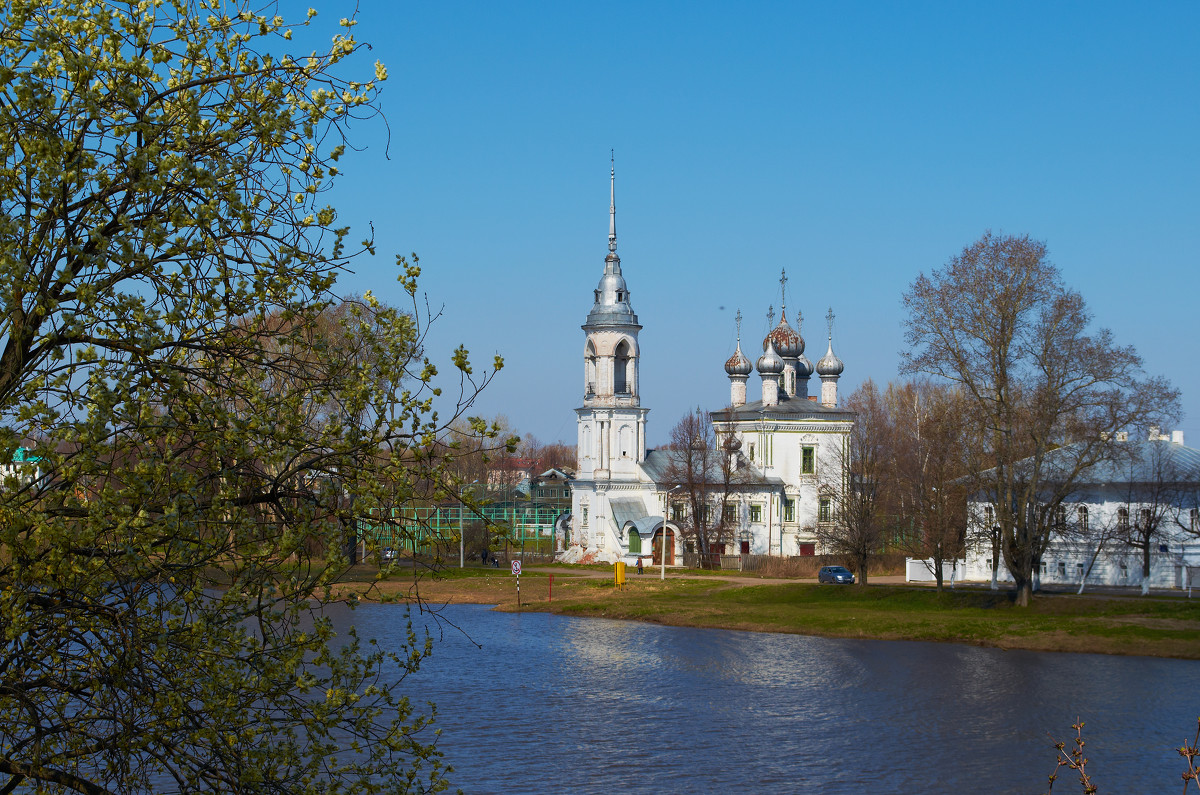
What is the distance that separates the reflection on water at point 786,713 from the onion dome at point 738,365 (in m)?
33.6

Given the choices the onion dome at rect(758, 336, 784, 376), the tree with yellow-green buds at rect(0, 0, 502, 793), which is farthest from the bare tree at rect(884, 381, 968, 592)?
the tree with yellow-green buds at rect(0, 0, 502, 793)

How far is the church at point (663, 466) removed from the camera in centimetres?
6284

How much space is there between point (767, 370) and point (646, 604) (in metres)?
26.7

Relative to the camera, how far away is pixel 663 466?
65625 mm

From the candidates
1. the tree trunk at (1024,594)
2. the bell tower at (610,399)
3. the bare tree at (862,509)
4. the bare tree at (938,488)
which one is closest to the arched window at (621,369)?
the bell tower at (610,399)

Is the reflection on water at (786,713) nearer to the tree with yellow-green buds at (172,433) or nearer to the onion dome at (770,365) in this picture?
the tree with yellow-green buds at (172,433)

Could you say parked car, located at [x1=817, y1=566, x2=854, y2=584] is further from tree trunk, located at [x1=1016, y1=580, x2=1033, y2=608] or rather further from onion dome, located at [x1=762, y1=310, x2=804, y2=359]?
onion dome, located at [x1=762, y1=310, x2=804, y2=359]

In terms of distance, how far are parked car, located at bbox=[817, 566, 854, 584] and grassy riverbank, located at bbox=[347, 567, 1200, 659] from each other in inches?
116

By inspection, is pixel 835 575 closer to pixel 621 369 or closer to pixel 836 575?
pixel 836 575

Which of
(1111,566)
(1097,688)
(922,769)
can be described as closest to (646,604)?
(1111,566)

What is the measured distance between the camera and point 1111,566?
4366 centimetres

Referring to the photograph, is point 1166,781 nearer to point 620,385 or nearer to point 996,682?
point 996,682

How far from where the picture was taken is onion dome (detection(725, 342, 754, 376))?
2749 inches

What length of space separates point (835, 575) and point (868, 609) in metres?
9.08
